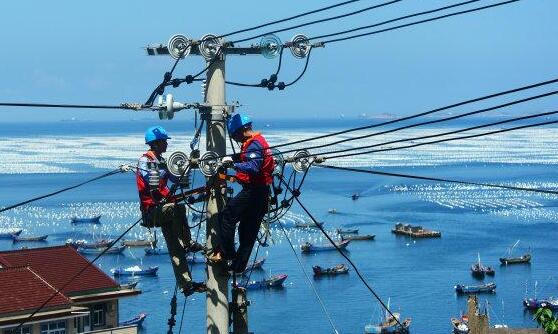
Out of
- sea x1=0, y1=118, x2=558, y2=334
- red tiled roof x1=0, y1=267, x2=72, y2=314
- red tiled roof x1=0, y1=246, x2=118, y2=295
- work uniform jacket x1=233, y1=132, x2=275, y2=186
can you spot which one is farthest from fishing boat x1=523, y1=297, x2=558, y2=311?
work uniform jacket x1=233, y1=132, x2=275, y2=186

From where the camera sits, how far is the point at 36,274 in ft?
59.0

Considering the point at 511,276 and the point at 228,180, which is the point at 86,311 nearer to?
the point at 228,180

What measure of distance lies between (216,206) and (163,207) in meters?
0.46

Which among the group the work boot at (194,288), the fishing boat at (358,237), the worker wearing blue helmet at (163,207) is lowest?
the work boot at (194,288)

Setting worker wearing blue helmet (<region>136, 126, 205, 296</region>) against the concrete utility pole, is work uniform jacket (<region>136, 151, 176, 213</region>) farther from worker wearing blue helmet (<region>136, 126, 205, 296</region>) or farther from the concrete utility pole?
the concrete utility pole

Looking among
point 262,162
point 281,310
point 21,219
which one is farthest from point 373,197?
point 262,162

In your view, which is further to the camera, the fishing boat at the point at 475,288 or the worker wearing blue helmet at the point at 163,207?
the fishing boat at the point at 475,288

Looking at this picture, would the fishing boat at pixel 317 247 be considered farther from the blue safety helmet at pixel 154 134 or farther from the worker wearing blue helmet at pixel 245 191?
the worker wearing blue helmet at pixel 245 191

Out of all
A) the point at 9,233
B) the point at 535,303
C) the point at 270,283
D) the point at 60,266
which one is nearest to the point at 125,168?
the point at 60,266

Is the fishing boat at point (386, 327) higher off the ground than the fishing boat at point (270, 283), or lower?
lower

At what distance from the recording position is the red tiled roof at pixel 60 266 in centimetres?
1870

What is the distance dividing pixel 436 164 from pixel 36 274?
9850 cm

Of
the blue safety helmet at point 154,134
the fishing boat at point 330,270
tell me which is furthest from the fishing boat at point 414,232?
the blue safety helmet at point 154,134

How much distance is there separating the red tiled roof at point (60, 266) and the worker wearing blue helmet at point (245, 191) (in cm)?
1332
